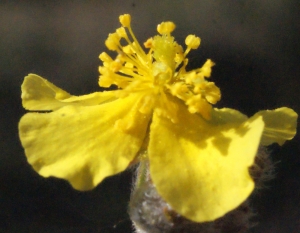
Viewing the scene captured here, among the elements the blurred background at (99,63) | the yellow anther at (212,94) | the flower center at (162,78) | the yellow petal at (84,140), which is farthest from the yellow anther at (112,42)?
the blurred background at (99,63)

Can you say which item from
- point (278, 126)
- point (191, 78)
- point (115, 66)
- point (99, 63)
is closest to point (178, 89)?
point (191, 78)

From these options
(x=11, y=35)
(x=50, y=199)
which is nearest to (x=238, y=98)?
(x=50, y=199)

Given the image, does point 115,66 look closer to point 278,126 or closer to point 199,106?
point 199,106

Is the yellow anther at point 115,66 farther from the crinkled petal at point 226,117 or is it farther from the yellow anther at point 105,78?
the crinkled petal at point 226,117

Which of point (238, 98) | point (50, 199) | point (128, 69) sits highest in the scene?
point (128, 69)

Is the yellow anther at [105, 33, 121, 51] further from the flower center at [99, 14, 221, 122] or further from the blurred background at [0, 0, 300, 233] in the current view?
the blurred background at [0, 0, 300, 233]

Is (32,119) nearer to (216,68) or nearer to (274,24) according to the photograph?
(216,68)

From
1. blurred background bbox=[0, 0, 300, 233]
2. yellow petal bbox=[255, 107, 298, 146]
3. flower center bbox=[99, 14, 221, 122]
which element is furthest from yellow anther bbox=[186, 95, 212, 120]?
blurred background bbox=[0, 0, 300, 233]
